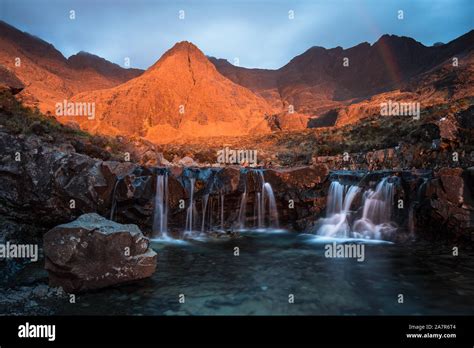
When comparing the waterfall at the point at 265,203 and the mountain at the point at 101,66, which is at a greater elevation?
the mountain at the point at 101,66

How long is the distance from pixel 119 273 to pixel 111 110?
6965 centimetres

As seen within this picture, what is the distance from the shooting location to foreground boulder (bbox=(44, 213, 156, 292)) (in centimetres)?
671

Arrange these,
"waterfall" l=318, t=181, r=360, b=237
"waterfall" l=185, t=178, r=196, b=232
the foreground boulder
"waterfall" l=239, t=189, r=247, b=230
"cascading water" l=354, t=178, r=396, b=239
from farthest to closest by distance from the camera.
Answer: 1. "waterfall" l=239, t=189, r=247, b=230
2. "waterfall" l=185, t=178, r=196, b=232
3. "waterfall" l=318, t=181, r=360, b=237
4. "cascading water" l=354, t=178, r=396, b=239
5. the foreground boulder

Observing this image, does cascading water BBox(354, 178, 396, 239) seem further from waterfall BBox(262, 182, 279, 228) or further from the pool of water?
waterfall BBox(262, 182, 279, 228)

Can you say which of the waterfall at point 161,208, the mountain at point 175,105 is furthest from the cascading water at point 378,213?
the mountain at point 175,105

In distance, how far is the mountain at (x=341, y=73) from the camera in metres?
120

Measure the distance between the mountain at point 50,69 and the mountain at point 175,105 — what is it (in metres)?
12.4

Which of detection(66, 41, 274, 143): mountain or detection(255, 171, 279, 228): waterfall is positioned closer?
detection(255, 171, 279, 228): waterfall

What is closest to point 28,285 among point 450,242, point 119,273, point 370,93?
point 119,273

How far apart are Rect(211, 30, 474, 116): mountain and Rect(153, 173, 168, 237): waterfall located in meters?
97.5

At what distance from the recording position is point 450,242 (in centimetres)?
1062

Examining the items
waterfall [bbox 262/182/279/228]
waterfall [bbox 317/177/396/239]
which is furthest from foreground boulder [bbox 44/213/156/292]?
waterfall [bbox 317/177/396/239]

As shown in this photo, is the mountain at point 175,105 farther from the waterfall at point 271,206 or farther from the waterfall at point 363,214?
the waterfall at point 363,214
